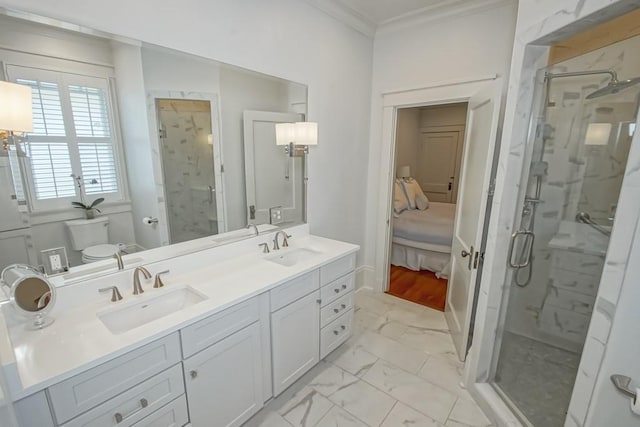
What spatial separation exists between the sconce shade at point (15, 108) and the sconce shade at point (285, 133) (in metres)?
1.43

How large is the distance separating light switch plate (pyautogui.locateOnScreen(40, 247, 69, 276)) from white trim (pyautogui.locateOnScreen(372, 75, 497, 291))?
2.72 meters

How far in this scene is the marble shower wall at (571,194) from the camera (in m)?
1.80

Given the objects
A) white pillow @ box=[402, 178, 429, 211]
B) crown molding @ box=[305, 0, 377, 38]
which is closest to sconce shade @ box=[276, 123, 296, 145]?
crown molding @ box=[305, 0, 377, 38]

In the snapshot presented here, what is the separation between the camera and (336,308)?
7.19 ft

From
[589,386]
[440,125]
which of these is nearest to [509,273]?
[589,386]

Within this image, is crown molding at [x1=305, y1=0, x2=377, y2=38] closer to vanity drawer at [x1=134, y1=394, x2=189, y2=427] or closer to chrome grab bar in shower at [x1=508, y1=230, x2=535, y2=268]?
chrome grab bar in shower at [x1=508, y1=230, x2=535, y2=268]

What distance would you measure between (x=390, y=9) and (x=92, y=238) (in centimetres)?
290

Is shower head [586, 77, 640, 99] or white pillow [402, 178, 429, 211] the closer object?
shower head [586, 77, 640, 99]

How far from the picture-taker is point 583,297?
198 centimetres

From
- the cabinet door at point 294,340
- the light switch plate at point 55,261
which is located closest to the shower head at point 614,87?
the cabinet door at point 294,340

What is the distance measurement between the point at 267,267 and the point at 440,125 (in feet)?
18.2

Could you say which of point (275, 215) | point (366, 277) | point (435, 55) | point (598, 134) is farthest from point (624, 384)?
point (435, 55)

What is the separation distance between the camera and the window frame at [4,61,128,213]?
1.20 m

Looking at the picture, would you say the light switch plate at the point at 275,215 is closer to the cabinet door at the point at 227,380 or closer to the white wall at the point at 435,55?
the cabinet door at the point at 227,380
